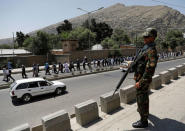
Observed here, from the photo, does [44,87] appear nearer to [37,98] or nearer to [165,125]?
[37,98]

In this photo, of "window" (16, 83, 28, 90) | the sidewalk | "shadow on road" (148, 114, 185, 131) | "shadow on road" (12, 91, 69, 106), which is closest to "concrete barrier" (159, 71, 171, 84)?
the sidewalk

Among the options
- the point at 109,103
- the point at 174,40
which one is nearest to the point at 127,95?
the point at 109,103

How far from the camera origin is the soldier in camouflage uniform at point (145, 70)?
11.3 ft

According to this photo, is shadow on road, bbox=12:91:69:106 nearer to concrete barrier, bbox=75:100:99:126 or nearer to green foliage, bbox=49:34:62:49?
concrete barrier, bbox=75:100:99:126

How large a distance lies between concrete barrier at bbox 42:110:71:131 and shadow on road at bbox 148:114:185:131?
87.5 inches

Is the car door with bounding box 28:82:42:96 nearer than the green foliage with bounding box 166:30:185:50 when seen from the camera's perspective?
Yes

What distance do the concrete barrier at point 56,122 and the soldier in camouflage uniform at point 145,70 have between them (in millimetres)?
1950

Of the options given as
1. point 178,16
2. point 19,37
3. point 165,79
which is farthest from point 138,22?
point 165,79

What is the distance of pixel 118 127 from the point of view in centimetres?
428

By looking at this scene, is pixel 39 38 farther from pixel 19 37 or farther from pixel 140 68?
pixel 19 37

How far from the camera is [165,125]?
416 cm

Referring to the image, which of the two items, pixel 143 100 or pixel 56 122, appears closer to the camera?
pixel 143 100

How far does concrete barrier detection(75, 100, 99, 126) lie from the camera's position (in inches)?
183

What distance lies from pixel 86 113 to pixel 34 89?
19.8ft
